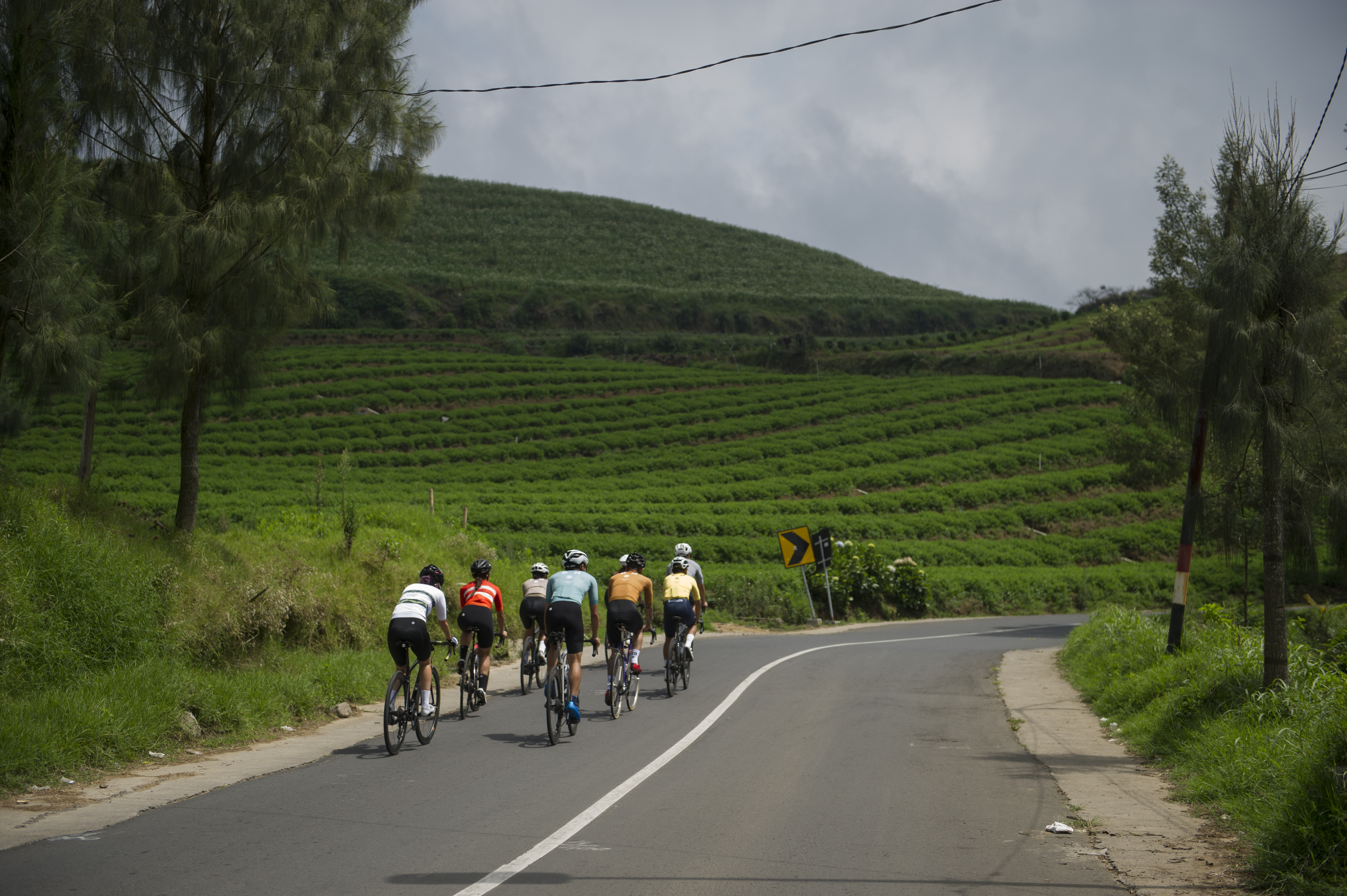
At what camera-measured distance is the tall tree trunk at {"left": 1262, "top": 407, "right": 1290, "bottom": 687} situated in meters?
9.25

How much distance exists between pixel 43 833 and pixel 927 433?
57.2 m

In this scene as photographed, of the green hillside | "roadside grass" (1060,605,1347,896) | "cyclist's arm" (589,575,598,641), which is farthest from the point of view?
the green hillside

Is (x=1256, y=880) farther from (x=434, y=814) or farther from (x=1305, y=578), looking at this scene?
(x=1305, y=578)

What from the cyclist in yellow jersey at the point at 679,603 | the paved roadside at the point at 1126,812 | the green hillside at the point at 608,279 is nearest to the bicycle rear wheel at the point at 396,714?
the cyclist in yellow jersey at the point at 679,603

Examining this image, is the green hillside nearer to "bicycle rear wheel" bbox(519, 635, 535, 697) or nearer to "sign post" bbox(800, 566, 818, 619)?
"sign post" bbox(800, 566, 818, 619)

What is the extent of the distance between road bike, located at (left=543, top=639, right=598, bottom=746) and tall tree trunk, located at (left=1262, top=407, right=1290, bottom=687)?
662 cm

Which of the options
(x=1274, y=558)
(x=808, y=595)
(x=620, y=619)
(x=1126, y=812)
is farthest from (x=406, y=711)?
(x=808, y=595)

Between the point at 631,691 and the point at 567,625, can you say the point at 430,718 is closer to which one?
the point at 567,625

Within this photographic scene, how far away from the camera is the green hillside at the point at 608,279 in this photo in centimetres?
9844

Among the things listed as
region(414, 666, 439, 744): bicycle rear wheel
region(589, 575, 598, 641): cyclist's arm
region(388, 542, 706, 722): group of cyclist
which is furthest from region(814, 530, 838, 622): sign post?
region(414, 666, 439, 744): bicycle rear wheel

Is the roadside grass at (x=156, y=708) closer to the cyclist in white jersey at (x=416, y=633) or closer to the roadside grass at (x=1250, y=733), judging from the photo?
the cyclist in white jersey at (x=416, y=633)

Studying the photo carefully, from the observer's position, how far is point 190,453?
1634 cm

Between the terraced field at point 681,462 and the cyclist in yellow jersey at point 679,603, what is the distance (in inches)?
445

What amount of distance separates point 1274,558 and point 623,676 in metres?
6.99
